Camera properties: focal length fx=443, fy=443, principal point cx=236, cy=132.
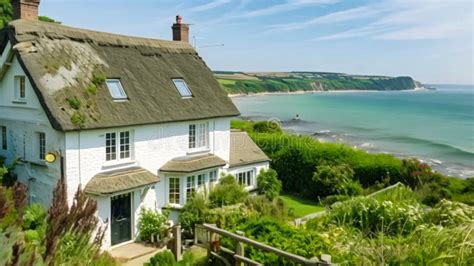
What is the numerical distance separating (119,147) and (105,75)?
3.14 m

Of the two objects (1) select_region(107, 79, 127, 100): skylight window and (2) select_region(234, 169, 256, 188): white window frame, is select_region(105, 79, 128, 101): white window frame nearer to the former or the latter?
(1) select_region(107, 79, 127, 100): skylight window

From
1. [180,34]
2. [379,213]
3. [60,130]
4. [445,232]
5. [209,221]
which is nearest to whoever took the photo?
[445,232]

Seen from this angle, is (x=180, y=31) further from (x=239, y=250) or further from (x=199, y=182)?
(x=239, y=250)

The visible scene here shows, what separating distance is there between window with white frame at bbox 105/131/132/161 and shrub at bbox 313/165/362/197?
1134 centimetres

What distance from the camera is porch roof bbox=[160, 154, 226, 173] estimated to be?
18969mm

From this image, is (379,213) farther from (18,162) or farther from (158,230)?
(18,162)

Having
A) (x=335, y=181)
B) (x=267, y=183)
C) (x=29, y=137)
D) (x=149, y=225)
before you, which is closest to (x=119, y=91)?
(x=29, y=137)

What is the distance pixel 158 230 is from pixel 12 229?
526 inches

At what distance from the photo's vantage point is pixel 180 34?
24969 millimetres

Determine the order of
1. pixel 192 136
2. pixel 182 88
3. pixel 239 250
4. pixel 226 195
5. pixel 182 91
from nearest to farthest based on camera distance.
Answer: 1. pixel 239 250
2. pixel 226 195
3. pixel 192 136
4. pixel 182 91
5. pixel 182 88

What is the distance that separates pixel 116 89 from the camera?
60.7 feet

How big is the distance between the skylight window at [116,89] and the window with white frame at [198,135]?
11.8 feet

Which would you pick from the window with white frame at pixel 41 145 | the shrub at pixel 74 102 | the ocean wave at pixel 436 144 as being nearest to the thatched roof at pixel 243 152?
the shrub at pixel 74 102

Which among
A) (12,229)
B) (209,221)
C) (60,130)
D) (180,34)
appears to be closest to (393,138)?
(180,34)
